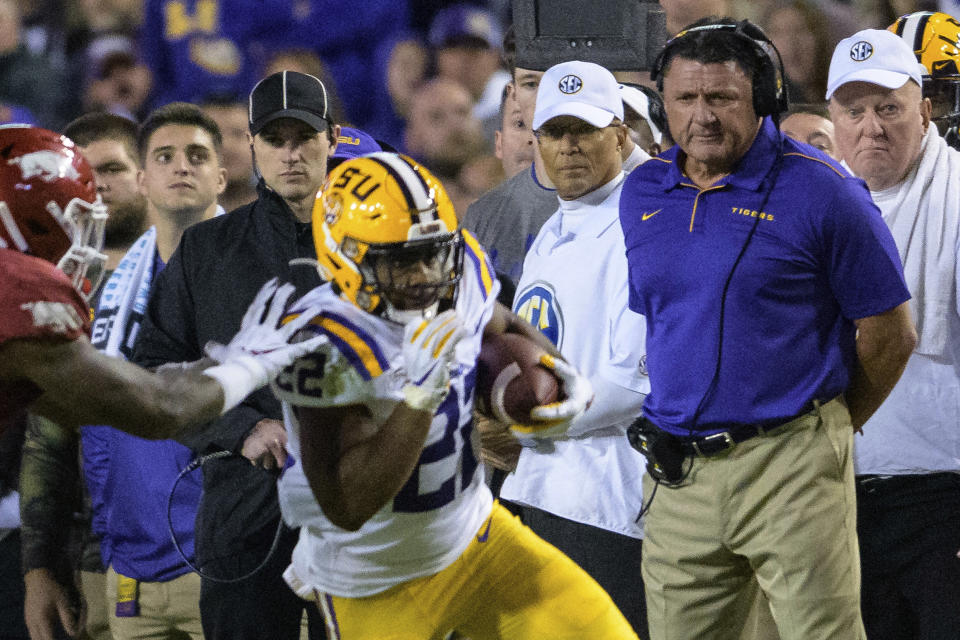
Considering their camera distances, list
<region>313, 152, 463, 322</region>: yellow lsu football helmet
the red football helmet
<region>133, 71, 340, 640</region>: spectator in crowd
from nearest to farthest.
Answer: the red football helmet
<region>313, 152, 463, 322</region>: yellow lsu football helmet
<region>133, 71, 340, 640</region>: spectator in crowd

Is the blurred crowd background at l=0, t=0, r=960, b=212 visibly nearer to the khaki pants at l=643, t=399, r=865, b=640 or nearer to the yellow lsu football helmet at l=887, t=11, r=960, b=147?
the yellow lsu football helmet at l=887, t=11, r=960, b=147

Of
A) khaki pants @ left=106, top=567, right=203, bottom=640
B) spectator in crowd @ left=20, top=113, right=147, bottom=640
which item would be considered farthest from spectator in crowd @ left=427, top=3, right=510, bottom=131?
khaki pants @ left=106, top=567, right=203, bottom=640

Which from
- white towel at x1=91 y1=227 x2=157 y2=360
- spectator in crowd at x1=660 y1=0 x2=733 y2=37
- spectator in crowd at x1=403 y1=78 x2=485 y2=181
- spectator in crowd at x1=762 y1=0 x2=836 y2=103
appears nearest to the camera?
white towel at x1=91 y1=227 x2=157 y2=360

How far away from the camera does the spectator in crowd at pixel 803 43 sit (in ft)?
19.6

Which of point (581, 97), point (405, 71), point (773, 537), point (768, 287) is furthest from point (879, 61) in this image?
point (405, 71)

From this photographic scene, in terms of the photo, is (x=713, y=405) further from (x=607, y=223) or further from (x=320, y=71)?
(x=320, y=71)

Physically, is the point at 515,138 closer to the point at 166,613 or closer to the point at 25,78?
the point at 166,613

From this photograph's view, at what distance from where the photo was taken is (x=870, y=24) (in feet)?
20.5

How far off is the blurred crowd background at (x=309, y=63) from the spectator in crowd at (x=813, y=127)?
2149mm

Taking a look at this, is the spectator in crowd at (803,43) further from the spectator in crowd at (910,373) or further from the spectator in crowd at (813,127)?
the spectator in crowd at (910,373)

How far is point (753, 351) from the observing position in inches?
115

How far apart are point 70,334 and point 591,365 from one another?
5.27 ft

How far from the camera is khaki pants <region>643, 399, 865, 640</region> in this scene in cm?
292

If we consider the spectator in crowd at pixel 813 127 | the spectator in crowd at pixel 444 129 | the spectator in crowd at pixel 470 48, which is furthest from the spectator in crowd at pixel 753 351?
the spectator in crowd at pixel 470 48
